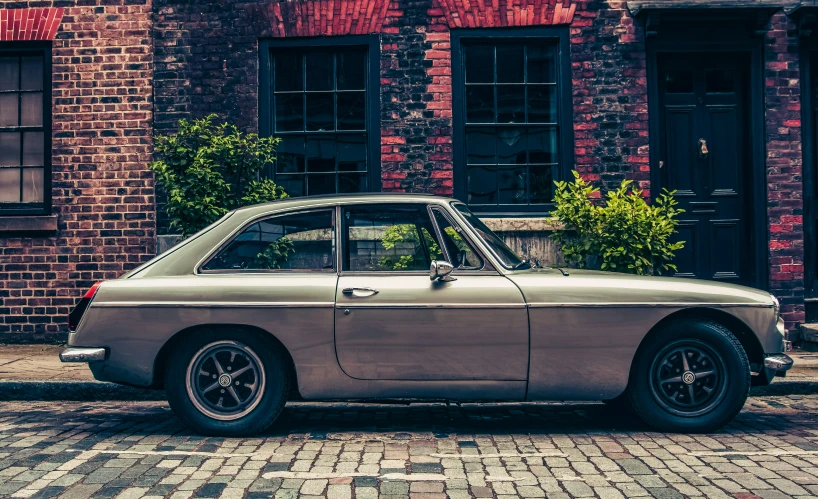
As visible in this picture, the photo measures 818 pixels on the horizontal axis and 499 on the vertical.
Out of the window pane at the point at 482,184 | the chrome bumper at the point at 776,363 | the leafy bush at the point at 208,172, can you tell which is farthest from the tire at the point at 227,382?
the window pane at the point at 482,184

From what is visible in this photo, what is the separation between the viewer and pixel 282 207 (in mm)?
5785

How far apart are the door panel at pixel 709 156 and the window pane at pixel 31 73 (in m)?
7.16

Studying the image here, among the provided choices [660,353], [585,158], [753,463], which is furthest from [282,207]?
[585,158]

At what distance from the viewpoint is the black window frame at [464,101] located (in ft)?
32.7

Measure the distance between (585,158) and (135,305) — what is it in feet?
19.2

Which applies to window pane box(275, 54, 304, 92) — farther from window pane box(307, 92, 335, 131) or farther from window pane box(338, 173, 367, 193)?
window pane box(338, 173, 367, 193)

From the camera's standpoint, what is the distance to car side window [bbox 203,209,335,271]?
569 cm

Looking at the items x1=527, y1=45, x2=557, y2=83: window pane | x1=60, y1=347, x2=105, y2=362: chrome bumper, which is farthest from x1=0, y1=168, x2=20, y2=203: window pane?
x1=527, y1=45, x2=557, y2=83: window pane

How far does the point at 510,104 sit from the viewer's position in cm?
1013

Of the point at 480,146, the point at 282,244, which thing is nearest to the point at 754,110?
the point at 480,146

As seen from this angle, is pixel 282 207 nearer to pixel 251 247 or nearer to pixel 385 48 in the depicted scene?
pixel 251 247

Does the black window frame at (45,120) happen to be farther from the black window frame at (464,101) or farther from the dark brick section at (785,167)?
the dark brick section at (785,167)

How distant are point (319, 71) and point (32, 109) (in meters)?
3.39

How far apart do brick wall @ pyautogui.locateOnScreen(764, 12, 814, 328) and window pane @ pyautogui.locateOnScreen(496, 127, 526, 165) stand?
2.71 metres
